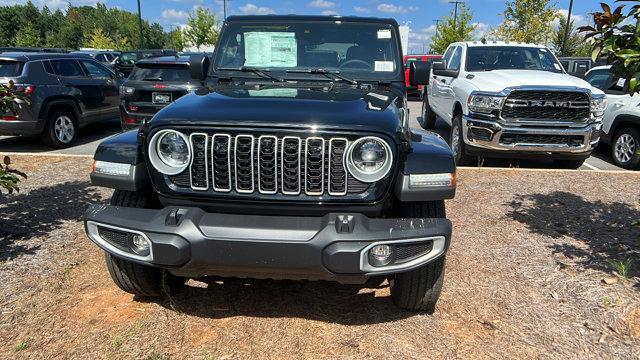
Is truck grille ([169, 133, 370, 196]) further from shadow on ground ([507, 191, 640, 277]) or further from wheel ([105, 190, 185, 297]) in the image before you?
shadow on ground ([507, 191, 640, 277])

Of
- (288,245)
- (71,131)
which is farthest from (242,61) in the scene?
(71,131)

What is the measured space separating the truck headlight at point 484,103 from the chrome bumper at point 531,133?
151mm

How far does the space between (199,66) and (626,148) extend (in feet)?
22.5

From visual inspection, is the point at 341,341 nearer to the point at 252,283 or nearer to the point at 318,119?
the point at 252,283

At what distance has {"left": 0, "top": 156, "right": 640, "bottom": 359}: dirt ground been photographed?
2744 millimetres

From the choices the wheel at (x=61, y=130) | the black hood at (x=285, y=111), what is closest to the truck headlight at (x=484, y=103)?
the black hood at (x=285, y=111)

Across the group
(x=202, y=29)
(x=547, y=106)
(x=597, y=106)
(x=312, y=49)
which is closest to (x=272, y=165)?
(x=312, y=49)

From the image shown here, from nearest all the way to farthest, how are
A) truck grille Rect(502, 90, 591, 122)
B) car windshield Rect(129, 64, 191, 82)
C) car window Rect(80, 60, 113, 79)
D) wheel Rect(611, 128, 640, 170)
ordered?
1. truck grille Rect(502, 90, 591, 122)
2. wheel Rect(611, 128, 640, 170)
3. car windshield Rect(129, 64, 191, 82)
4. car window Rect(80, 60, 113, 79)

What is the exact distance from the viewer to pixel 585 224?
15.5 ft

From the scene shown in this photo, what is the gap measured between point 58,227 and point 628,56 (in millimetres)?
4810

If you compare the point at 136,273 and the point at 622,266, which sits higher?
the point at 136,273

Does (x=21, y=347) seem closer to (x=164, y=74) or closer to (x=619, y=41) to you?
(x=619, y=41)

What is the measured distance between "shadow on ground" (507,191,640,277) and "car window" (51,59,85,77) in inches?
315

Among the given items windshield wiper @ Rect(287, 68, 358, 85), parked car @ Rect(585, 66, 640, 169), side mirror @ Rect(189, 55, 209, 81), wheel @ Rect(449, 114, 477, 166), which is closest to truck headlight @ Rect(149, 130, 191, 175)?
windshield wiper @ Rect(287, 68, 358, 85)
